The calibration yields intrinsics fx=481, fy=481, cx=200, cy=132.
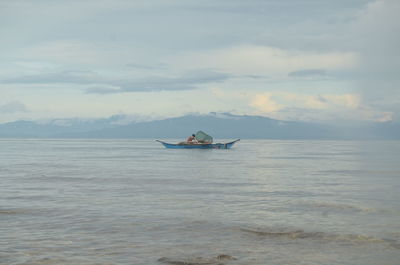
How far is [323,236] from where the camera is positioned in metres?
18.0

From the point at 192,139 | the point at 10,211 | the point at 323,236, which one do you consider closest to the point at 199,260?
the point at 323,236

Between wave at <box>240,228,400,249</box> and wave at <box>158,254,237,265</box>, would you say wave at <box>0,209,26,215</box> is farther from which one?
wave at <box>158,254,237,265</box>

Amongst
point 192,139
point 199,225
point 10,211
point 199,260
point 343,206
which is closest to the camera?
point 199,260

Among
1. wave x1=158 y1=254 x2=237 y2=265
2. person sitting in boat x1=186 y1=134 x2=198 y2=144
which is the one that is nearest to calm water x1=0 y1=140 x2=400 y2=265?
wave x1=158 y1=254 x2=237 y2=265

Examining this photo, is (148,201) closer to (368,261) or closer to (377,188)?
(368,261)

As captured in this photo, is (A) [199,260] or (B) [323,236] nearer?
(A) [199,260]

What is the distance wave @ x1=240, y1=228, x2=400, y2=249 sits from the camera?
17.1 m

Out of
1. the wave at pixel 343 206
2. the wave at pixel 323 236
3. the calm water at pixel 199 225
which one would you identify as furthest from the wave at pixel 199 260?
the wave at pixel 343 206

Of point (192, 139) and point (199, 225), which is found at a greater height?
point (192, 139)

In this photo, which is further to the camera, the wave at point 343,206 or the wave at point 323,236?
the wave at point 343,206

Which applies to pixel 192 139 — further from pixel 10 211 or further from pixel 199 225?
pixel 199 225

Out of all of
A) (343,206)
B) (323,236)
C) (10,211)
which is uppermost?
(343,206)

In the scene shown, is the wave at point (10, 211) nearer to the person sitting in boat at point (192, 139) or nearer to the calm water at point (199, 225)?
the calm water at point (199, 225)

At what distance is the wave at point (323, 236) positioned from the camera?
1706 centimetres
